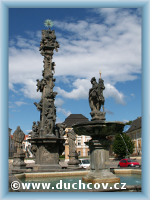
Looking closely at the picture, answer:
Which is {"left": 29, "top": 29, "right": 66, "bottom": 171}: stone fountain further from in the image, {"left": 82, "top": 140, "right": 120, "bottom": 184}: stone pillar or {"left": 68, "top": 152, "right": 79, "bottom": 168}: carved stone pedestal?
{"left": 82, "top": 140, "right": 120, "bottom": 184}: stone pillar

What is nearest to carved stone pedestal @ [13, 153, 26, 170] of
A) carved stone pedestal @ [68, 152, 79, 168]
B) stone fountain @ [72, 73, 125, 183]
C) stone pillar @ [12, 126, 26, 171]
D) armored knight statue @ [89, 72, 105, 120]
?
stone pillar @ [12, 126, 26, 171]

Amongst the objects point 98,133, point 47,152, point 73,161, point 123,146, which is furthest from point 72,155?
point 123,146

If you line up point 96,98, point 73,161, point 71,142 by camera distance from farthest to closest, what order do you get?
1. point 71,142
2. point 73,161
3. point 96,98

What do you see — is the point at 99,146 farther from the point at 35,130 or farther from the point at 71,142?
the point at 71,142

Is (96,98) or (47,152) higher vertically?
(96,98)

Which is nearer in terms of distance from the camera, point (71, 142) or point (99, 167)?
point (99, 167)

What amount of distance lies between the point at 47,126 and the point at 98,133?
26.1 ft

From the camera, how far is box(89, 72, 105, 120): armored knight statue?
912cm

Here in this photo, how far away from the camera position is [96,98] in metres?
9.18

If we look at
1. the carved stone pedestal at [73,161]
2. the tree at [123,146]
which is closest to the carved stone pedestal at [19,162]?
the carved stone pedestal at [73,161]
